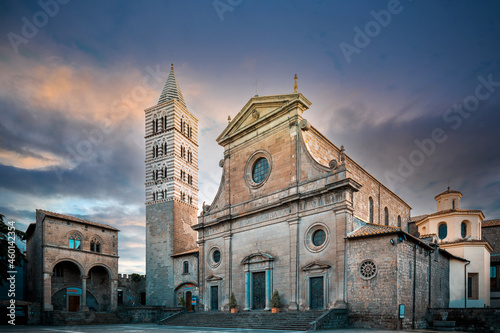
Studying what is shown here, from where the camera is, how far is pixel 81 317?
31766 mm

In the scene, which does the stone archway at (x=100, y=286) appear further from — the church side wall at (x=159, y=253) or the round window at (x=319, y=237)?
the round window at (x=319, y=237)

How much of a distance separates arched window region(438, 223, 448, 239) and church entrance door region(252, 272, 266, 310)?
17.4m

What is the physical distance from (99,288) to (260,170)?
78.1 feet

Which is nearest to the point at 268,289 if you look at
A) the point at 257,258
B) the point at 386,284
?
the point at 257,258

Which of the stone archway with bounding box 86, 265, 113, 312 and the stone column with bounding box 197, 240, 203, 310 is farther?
the stone archway with bounding box 86, 265, 113, 312

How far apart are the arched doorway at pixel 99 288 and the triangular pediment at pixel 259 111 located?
20.7 metres

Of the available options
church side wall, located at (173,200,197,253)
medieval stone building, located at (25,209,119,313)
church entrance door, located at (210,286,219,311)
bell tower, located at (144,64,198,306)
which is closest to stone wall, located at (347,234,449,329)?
church entrance door, located at (210,286,219,311)

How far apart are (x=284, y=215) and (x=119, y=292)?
1053 inches

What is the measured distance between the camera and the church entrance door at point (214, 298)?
2859 cm

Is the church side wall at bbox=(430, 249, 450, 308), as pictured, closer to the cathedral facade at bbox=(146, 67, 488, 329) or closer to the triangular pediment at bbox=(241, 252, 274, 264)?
the cathedral facade at bbox=(146, 67, 488, 329)

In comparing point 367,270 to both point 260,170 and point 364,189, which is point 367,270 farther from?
point 260,170

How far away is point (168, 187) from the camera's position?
42969mm

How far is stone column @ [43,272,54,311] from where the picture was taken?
3212cm

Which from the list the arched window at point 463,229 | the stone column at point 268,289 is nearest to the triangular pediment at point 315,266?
the stone column at point 268,289
